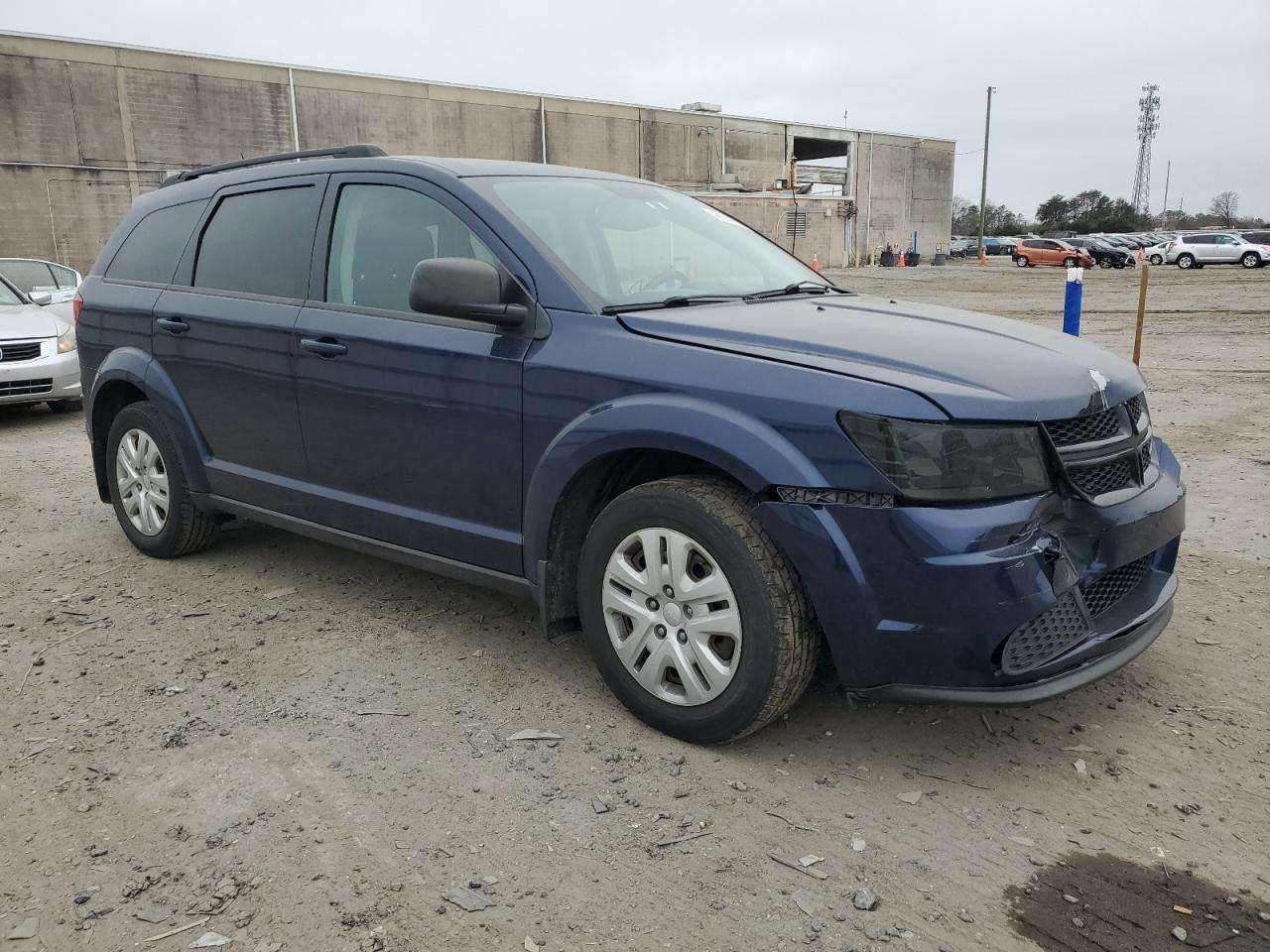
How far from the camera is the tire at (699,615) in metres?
A: 2.87

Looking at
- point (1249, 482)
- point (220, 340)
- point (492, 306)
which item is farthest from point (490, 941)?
point (1249, 482)

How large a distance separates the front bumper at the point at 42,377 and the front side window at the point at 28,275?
7.63 feet

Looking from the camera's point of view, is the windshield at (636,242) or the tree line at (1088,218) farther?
the tree line at (1088,218)

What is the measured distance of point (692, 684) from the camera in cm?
306

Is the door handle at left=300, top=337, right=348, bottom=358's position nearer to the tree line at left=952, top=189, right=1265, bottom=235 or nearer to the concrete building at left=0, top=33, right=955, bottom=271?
the concrete building at left=0, top=33, right=955, bottom=271

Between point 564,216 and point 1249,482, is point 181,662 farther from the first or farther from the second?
point 1249,482

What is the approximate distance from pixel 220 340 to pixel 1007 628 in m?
3.38

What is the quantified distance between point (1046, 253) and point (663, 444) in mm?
50042

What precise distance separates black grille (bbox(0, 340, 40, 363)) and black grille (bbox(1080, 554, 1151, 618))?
9.46 metres

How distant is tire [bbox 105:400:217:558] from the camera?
15.8ft

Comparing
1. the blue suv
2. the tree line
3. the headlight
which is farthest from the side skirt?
the tree line

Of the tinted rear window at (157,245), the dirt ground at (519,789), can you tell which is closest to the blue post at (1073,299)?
the dirt ground at (519,789)

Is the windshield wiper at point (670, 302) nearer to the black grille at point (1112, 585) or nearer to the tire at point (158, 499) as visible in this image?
the black grille at point (1112, 585)

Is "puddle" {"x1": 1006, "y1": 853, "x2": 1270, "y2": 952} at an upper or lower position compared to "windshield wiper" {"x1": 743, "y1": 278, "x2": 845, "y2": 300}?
lower
